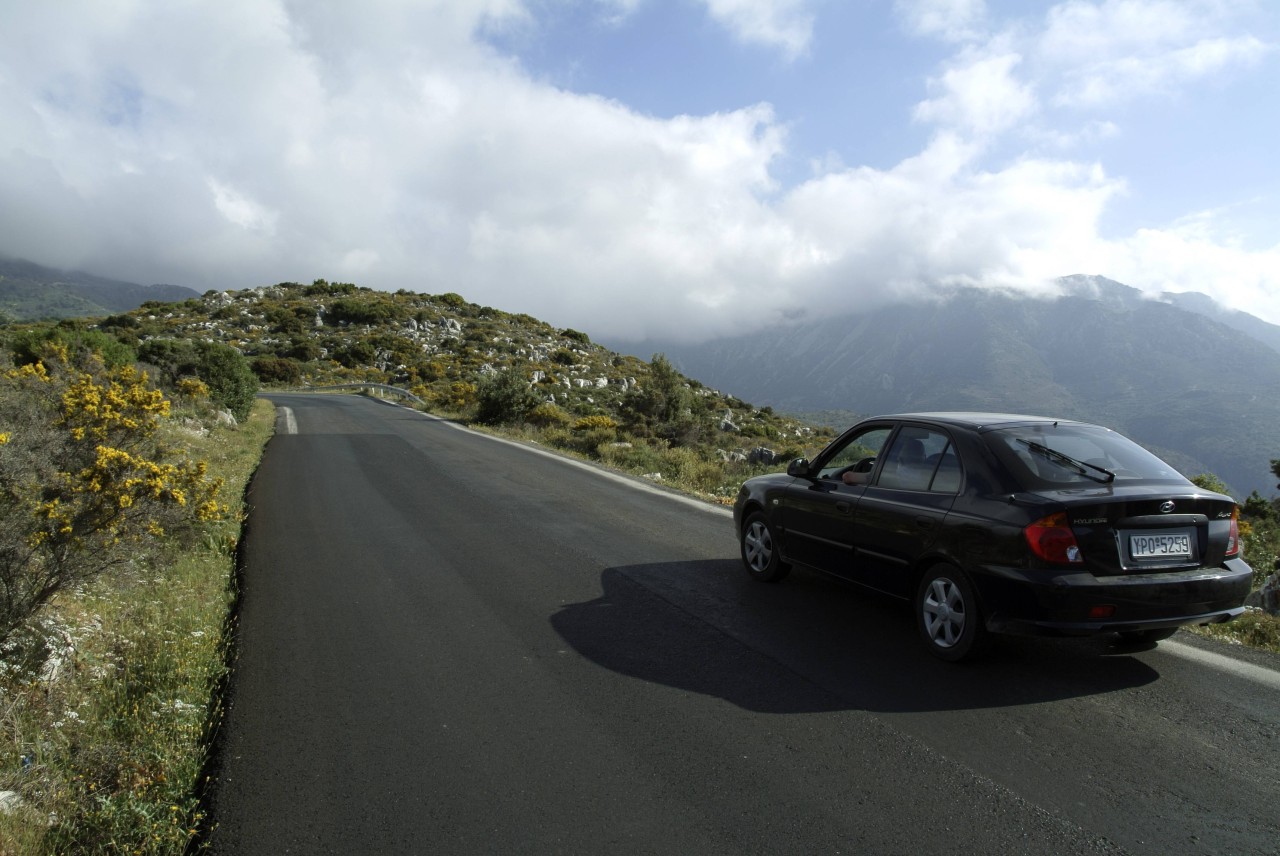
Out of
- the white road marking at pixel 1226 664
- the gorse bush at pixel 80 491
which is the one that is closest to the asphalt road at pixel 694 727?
the white road marking at pixel 1226 664

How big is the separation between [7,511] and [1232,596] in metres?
7.53

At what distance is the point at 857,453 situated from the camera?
6504 mm

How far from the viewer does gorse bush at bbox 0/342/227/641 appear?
485cm

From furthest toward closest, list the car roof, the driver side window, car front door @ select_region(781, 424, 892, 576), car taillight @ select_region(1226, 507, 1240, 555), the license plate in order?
the driver side window
car front door @ select_region(781, 424, 892, 576)
the car roof
car taillight @ select_region(1226, 507, 1240, 555)
the license plate

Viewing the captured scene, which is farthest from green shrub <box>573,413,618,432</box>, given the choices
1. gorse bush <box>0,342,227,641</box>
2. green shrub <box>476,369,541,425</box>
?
gorse bush <box>0,342,227,641</box>

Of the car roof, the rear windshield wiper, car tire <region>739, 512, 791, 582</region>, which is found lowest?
car tire <region>739, 512, 791, 582</region>

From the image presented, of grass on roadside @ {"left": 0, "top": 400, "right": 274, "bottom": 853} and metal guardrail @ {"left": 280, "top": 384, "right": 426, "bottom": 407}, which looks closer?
grass on roadside @ {"left": 0, "top": 400, "right": 274, "bottom": 853}

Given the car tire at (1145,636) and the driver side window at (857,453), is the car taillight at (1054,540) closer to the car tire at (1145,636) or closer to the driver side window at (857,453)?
the car tire at (1145,636)

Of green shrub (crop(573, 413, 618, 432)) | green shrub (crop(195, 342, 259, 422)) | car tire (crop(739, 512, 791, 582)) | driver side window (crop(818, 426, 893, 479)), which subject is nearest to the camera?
driver side window (crop(818, 426, 893, 479))

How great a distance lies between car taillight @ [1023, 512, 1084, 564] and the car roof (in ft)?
2.96

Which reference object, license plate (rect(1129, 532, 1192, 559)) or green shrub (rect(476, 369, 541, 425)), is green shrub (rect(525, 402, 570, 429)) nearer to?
green shrub (rect(476, 369, 541, 425))

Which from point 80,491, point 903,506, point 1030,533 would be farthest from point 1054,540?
point 80,491

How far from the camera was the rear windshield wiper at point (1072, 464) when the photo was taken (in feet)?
15.0

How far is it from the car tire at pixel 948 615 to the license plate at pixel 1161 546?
2.95 feet
